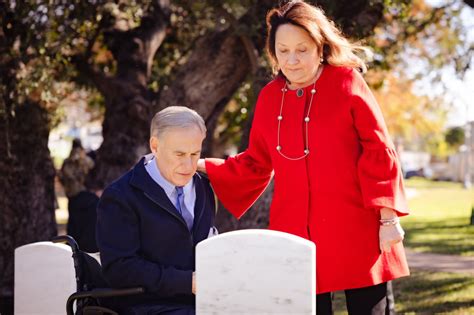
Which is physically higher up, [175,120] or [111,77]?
[111,77]

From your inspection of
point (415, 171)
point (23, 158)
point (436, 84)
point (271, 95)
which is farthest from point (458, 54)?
point (415, 171)

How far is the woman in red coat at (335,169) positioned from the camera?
3348 millimetres

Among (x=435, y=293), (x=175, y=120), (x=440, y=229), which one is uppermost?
(x=175, y=120)

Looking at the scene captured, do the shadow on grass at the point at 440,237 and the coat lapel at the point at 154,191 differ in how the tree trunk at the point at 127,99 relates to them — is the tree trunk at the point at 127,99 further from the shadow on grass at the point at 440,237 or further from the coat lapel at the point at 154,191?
the shadow on grass at the point at 440,237

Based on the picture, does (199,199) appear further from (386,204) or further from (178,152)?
(386,204)

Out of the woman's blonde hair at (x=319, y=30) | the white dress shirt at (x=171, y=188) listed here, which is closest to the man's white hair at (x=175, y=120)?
the white dress shirt at (x=171, y=188)

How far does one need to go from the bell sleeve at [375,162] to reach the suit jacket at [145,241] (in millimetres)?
832

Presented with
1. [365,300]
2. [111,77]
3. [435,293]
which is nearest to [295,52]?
[365,300]

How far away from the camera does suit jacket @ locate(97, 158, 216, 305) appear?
3.32 m

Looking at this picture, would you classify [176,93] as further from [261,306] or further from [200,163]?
[261,306]

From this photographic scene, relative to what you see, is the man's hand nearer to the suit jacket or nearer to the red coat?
the red coat

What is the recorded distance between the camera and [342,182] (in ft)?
11.2

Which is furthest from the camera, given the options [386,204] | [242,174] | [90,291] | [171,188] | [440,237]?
[440,237]

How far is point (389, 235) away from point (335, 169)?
0.37 m
